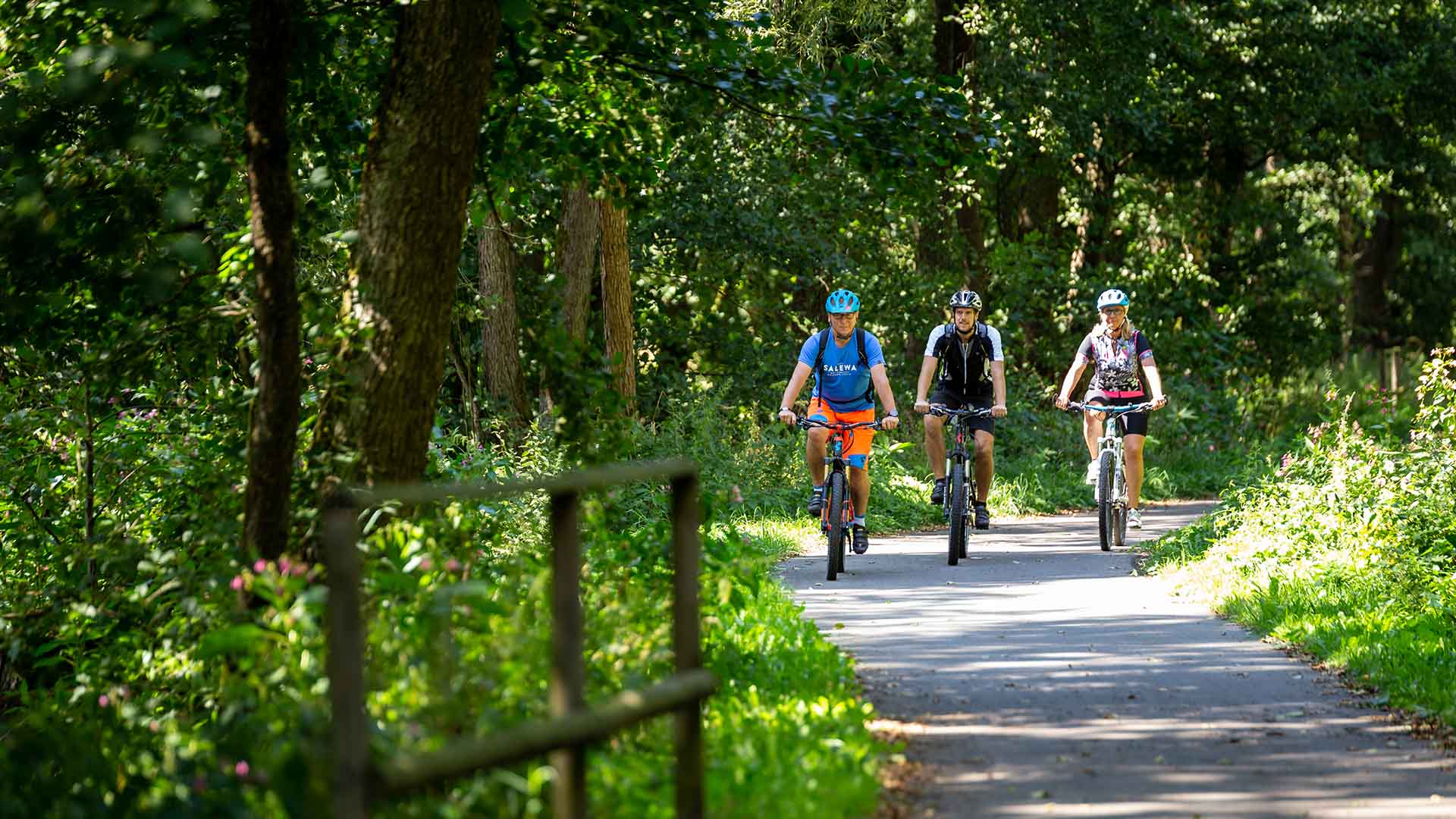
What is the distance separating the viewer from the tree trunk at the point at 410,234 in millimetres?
7531

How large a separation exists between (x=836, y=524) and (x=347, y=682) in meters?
8.97

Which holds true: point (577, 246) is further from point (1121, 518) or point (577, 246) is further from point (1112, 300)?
point (1121, 518)

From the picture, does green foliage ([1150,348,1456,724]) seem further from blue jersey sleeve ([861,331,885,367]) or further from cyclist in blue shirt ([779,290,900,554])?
blue jersey sleeve ([861,331,885,367])

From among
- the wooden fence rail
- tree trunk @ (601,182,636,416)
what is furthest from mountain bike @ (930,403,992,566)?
the wooden fence rail

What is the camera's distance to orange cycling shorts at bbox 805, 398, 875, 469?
12.6 meters

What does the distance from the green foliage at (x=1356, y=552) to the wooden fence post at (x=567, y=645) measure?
16.5ft

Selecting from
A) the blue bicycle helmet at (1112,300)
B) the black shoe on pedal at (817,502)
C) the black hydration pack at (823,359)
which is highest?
the blue bicycle helmet at (1112,300)

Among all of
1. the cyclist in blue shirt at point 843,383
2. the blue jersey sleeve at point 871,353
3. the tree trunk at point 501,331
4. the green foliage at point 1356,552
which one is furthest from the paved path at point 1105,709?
the tree trunk at point 501,331

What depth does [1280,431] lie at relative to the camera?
84.6 ft

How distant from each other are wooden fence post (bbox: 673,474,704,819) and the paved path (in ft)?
4.24

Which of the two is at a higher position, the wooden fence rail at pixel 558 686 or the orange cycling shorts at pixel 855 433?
the orange cycling shorts at pixel 855 433

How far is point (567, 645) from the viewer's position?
166 inches

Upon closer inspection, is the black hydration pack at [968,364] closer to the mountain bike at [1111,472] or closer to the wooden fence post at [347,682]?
the mountain bike at [1111,472]

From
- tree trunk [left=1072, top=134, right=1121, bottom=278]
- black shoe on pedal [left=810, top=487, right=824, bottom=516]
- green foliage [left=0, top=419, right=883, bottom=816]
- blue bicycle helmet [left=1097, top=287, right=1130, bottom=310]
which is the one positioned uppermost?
tree trunk [left=1072, top=134, right=1121, bottom=278]
